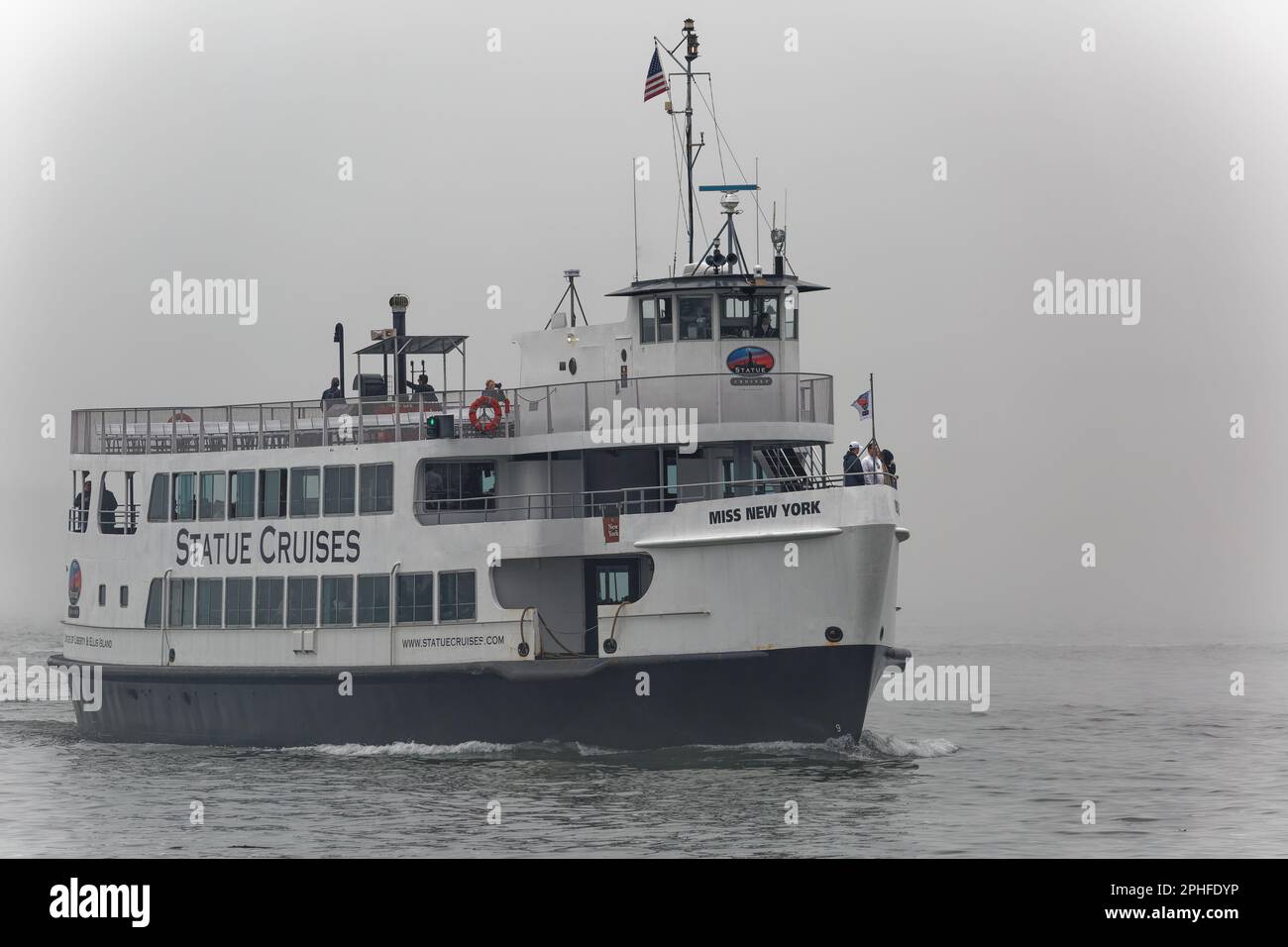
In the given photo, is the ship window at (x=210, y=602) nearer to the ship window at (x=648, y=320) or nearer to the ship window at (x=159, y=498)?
the ship window at (x=159, y=498)

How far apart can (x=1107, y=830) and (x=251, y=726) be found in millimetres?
17417

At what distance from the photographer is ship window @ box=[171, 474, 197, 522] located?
132ft

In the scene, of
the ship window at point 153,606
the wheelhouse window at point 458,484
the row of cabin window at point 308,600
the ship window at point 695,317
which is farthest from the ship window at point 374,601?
the ship window at point 695,317

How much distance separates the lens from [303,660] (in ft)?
125

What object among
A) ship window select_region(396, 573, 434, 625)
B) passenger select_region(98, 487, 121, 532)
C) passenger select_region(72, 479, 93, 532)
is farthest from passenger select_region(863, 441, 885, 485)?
passenger select_region(72, 479, 93, 532)

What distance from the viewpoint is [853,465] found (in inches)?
1368

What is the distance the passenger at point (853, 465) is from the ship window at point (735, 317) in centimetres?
389

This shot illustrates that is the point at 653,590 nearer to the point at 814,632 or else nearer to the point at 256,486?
the point at 814,632

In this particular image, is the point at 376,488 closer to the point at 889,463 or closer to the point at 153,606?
the point at 153,606

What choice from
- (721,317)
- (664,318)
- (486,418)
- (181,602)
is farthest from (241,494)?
(721,317)

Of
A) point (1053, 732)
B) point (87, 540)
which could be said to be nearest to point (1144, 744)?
point (1053, 732)

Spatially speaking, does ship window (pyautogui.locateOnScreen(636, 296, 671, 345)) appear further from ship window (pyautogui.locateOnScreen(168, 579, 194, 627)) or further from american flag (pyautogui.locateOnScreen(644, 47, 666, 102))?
ship window (pyautogui.locateOnScreen(168, 579, 194, 627))

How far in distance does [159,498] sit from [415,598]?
22.9 feet

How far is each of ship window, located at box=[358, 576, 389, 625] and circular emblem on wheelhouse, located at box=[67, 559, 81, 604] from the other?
27.3ft
